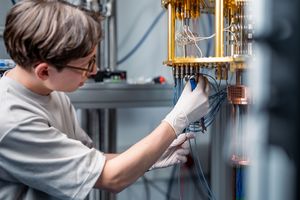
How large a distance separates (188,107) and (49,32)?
426 millimetres

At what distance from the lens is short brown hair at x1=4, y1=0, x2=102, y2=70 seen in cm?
88

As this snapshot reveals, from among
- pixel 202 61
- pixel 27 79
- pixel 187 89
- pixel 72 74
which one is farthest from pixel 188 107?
pixel 27 79

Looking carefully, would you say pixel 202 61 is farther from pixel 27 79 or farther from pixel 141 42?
pixel 141 42

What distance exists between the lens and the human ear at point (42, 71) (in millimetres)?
919

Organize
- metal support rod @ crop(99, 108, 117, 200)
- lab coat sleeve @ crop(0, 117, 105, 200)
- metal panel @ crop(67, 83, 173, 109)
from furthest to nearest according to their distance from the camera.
Answer: metal support rod @ crop(99, 108, 117, 200), metal panel @ crop(67, 83, 173, 109), lab coat sleeve @ crop(0, 117, 105, 200)

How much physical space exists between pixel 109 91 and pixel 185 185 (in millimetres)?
843

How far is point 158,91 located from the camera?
160 cm

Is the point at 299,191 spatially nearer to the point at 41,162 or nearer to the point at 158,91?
the point at 41,162

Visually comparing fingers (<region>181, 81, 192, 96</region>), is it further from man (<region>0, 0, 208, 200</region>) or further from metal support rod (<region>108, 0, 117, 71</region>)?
metal support rod (<region>108, 0, 117, 71</region>)

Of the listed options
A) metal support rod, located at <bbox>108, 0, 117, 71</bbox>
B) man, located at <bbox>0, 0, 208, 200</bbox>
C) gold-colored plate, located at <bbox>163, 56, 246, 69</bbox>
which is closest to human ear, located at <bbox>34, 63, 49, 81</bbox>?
man, located at <bbox>0, 0, 208, 200</bbox>

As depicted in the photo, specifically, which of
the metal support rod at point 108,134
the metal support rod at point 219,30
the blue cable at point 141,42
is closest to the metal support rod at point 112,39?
the blue cable at point 141,42

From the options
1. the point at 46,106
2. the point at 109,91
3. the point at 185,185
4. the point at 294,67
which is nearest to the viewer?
the point at 294,67

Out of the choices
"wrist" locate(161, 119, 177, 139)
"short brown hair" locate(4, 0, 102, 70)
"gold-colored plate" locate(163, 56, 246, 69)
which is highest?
"short brown hair" locate(4, 0, 102, 70)

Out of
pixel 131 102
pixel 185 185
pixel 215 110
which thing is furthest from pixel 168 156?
pixel 185 185
